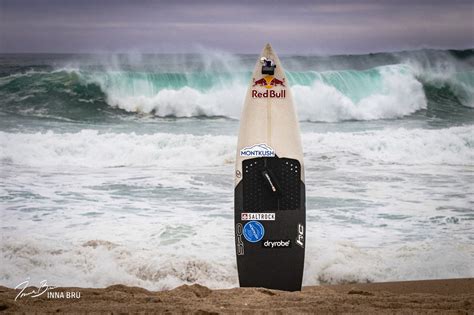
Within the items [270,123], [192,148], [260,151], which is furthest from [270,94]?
[192,148]

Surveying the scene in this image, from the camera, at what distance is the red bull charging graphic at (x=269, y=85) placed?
15.2 ft

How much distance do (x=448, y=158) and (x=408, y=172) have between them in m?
0.47

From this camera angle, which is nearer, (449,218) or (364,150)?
(449,218)

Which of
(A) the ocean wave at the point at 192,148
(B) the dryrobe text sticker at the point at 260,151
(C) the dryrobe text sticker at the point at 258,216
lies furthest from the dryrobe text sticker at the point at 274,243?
(A) the ocean wave at the point at 192,148

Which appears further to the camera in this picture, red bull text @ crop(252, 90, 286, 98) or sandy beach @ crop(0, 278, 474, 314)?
red bull text @ crop(252, 90, 286, 98)

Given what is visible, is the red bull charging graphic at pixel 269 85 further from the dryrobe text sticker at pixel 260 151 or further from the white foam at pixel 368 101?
the white foam at pixel 368 101

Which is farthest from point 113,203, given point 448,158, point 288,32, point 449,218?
point 448,158

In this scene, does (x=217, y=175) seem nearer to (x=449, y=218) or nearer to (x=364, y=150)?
(x=364, y=150)

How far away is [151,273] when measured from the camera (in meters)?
5.37

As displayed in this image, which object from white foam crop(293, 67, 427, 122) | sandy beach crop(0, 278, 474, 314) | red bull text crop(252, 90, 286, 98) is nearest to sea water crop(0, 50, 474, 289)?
white foam crop(293, 67, 427, 122)

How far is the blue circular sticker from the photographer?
4.50 metres
